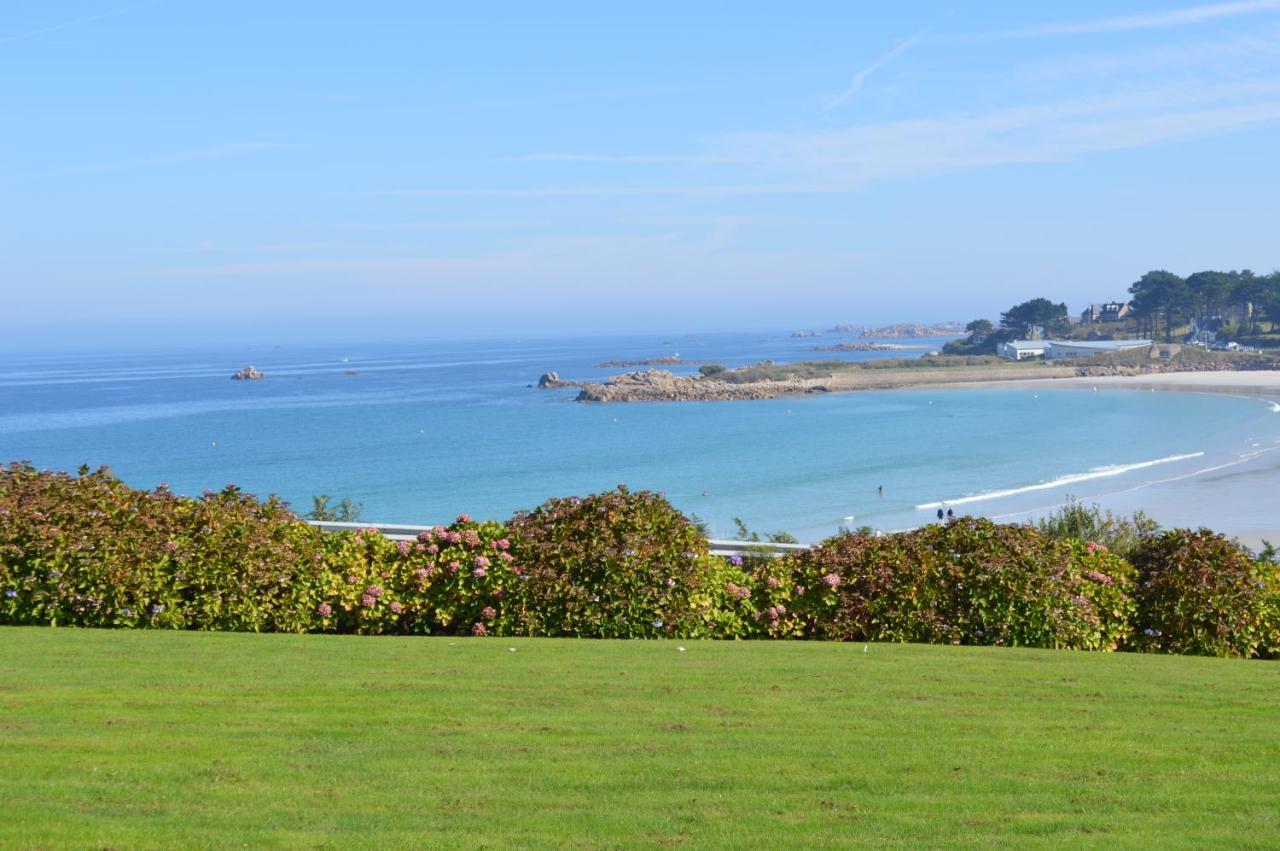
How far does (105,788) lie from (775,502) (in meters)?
45.6

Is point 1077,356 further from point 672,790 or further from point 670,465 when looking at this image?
point 672,790

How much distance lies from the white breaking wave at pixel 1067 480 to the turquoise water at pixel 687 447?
0.17 m

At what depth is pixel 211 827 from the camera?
567 centimetres

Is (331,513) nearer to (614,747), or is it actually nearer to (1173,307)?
(614,747)

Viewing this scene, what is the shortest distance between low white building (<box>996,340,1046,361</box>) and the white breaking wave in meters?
99.0

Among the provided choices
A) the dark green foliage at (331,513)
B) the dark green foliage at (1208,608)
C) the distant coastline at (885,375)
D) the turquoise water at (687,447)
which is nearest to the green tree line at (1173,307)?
the distant coastline at (885,375)

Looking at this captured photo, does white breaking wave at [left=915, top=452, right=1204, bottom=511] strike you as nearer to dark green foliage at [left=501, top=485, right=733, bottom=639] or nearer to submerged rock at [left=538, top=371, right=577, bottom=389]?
dark green foliage at [left=501, top=485, right=733, bottom=639]

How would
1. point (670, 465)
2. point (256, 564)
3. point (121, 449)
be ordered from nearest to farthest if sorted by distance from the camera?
point (256, 564)
point (670, 465)
point (121, 449)

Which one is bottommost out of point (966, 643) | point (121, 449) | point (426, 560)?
point (121, 449)

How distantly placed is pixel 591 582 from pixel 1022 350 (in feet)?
519

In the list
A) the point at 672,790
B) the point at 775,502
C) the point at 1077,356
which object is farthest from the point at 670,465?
the point at 1077,356

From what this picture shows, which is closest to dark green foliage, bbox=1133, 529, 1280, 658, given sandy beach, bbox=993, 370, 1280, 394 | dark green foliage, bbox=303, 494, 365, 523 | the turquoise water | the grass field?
the grass field

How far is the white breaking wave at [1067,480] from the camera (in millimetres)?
48737

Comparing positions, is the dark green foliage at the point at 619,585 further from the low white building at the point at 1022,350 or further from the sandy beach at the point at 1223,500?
the low white building at the point at 1022,350
